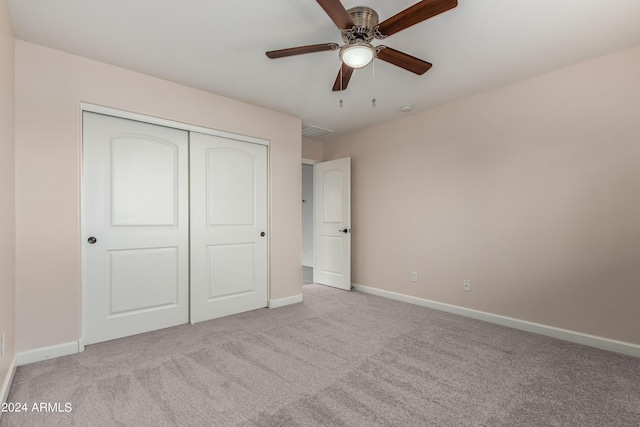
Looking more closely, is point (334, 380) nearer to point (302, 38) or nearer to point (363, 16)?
point (363, 16)

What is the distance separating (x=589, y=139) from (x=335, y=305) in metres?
3.05

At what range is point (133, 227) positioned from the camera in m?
2.83

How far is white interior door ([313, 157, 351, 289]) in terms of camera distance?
4.61 m

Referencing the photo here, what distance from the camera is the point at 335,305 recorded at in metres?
3.79

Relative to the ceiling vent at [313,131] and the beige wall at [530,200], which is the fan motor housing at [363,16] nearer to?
the beige wall at [530,200]

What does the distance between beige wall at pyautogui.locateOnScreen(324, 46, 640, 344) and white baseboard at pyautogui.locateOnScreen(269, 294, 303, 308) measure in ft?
4.13

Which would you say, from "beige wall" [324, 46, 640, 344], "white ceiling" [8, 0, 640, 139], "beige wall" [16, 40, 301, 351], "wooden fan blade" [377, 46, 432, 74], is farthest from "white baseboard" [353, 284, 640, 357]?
"beige wall" [16, 40, 301, 351]

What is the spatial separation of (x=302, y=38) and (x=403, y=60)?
0.78 m

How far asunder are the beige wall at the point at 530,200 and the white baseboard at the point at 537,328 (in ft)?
0.17

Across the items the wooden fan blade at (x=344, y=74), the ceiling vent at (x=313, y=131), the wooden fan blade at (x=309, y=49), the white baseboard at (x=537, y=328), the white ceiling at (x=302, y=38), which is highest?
the white ceiling at (x=302, y=38)

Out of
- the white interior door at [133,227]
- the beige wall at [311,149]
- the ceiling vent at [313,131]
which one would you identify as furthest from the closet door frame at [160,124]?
the beige wall at [311,149]

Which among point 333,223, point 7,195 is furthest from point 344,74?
point 333,223

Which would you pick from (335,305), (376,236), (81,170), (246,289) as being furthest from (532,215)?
(81,170)

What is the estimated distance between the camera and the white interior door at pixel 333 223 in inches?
181
